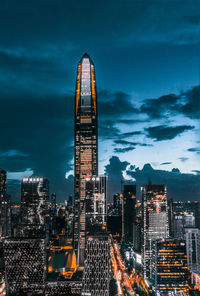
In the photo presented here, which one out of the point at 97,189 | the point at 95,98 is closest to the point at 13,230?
the point at 97,189

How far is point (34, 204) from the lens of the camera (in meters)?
71.8

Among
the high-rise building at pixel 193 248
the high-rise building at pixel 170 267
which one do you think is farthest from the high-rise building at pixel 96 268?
the high-rise building at pixel 193 248

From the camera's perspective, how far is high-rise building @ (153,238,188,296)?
44781 millimetres

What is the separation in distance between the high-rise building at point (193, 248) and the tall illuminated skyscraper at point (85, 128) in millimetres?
22202

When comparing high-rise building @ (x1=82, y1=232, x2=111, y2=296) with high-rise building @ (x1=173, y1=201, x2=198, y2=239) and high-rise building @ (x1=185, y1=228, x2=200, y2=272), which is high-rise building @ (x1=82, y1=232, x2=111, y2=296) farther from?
high-rise building @ (x1=173, y1=201, x2=198, y2=239)

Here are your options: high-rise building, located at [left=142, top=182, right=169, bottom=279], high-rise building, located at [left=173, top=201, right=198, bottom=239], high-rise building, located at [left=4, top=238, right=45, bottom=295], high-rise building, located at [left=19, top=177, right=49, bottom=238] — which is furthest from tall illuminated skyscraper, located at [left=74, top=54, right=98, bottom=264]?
high-rise building, located at [left=4, top=238, right=45, bottom=295]

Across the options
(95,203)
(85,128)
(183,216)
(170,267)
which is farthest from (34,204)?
(170,267)

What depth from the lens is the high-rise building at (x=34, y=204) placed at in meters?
69.0

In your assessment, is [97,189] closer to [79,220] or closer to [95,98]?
[79,220]

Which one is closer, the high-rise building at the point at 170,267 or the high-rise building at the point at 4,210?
the high-rise building at the point at 170,267

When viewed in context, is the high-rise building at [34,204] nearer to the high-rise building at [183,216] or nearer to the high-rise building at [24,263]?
the high-rise building at [24,263]

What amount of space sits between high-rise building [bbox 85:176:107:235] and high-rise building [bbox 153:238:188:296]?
51.5ft

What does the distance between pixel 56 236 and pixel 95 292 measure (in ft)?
130

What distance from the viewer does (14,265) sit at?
41938 millimetres
